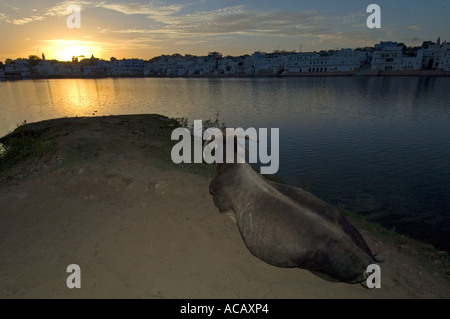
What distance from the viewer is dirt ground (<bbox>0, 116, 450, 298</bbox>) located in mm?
5188

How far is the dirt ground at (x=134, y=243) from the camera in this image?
5188mm

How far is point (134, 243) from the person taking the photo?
20.1 ft

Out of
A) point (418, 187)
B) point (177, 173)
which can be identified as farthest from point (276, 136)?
point (177, 173)

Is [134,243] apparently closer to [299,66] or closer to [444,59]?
[444,59]

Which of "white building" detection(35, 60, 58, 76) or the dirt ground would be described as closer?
the dirt ground

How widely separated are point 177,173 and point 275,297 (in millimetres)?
5034

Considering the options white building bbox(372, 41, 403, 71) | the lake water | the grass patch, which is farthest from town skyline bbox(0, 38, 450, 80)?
the grass patch

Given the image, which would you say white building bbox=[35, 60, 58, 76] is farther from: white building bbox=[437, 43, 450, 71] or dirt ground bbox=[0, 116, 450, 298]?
white building bbox=[437, 43, 450, 71]

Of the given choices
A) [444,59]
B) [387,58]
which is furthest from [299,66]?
[444,59]

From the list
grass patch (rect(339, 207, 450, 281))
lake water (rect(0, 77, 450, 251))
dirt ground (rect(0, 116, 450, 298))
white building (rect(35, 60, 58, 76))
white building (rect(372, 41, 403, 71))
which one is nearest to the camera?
dirt ground (rect(0, 116, 450, 298))

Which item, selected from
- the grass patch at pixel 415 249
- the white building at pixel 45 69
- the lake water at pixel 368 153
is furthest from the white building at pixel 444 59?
the white building at pixel 45 69

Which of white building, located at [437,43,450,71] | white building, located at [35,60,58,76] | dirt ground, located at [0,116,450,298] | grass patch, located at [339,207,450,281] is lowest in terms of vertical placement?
grass patch, located at [339,207,450,281]

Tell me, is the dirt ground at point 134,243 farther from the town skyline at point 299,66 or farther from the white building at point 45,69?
the white building at point 45,69
